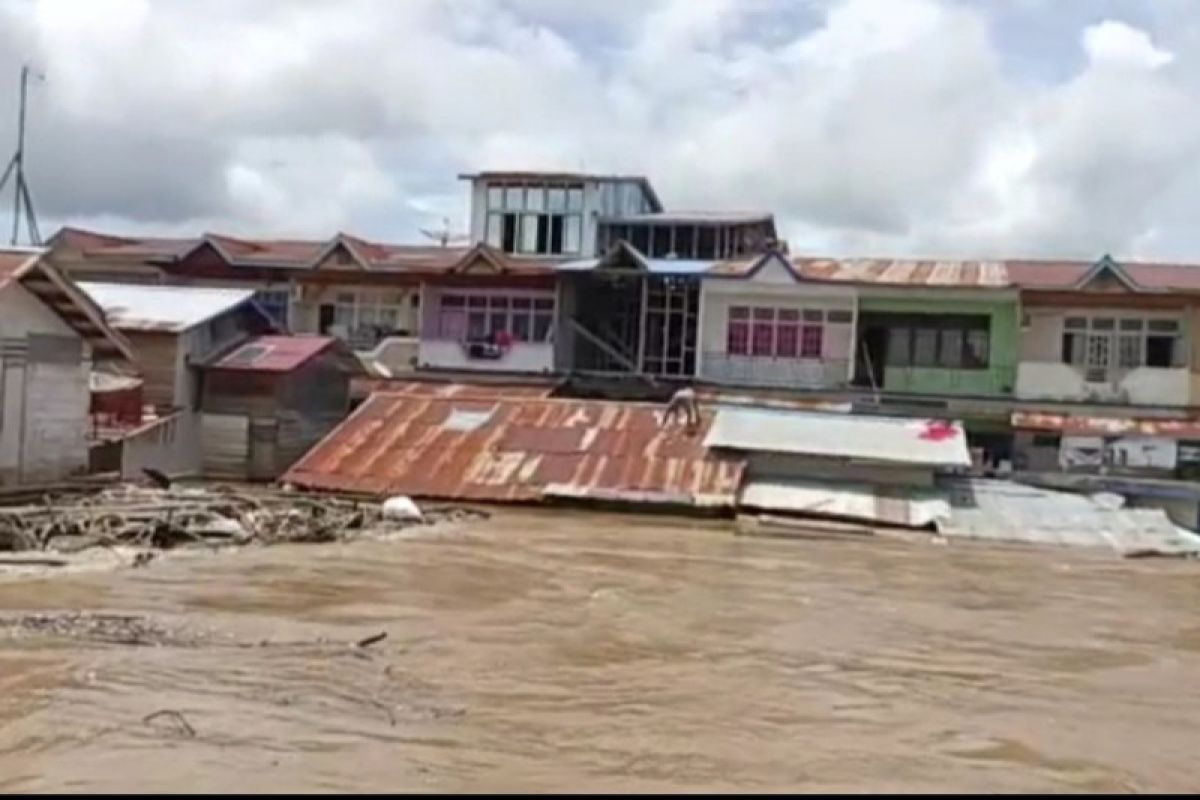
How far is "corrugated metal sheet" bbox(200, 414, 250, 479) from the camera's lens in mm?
28969

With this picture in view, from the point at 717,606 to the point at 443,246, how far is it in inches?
1170

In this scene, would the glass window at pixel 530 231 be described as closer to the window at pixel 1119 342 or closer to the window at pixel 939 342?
the window at pixel 939 342

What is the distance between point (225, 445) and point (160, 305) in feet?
10.5

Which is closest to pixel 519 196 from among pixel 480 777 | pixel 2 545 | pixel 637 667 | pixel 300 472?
pixel 300 472

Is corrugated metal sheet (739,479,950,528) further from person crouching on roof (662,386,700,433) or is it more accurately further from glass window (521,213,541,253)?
glass window (521,213,541,253)

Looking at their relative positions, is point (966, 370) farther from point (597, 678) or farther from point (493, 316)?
point (597, 678)

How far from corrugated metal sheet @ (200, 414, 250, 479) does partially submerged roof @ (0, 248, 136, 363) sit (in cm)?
534

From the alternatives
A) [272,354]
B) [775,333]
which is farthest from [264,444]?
[775,333]

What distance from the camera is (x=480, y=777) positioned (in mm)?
7945

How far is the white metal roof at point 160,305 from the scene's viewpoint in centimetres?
2892

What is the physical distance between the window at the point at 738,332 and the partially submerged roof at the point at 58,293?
15890 millimetres

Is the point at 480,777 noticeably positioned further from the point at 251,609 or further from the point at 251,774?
the point at 251,609

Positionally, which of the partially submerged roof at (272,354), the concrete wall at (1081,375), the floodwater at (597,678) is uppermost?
the concrete wall at (1081,375)

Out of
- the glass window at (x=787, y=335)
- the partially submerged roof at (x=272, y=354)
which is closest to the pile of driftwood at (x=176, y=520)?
the partially submerged roof at (x=272, y=354)
